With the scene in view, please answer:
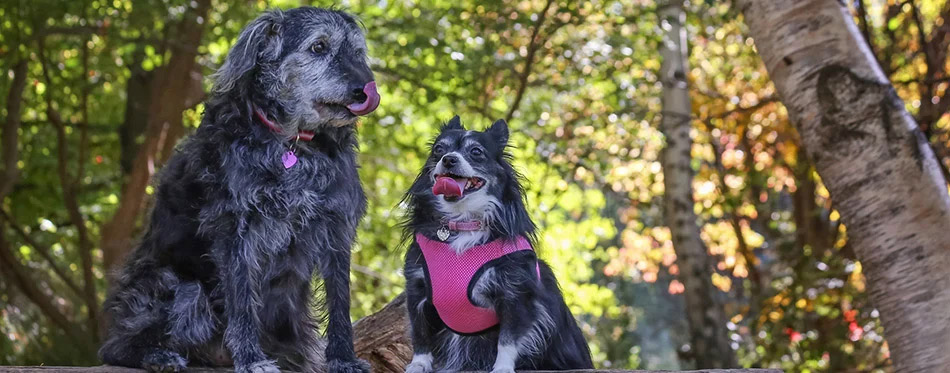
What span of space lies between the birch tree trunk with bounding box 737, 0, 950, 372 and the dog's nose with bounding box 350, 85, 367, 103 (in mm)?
2920

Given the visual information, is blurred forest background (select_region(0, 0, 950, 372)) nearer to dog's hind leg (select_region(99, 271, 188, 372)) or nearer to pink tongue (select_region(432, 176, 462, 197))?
pink tongue (select_region(432, 176, 462, 197))

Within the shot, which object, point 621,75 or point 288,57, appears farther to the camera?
point 621,75

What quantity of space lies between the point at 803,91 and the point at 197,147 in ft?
11.3

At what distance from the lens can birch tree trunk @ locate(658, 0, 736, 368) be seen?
33.8 ft

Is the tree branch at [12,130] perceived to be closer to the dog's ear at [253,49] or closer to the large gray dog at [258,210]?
the large gray dog at [258,210]

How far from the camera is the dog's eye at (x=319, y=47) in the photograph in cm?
414

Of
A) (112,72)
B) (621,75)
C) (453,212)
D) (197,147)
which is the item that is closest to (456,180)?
(453,212)

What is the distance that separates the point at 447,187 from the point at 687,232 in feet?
22.4

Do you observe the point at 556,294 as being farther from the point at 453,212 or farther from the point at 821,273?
the point at 821,273

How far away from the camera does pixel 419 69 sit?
1051cm

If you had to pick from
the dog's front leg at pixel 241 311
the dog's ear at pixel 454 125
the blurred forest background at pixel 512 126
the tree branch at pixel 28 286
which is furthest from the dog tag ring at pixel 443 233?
the tree branch at pixel 28 286

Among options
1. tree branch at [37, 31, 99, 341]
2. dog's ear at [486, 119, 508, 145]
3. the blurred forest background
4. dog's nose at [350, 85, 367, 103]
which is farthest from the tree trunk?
dog's nose at [350, 85, 367, 103]

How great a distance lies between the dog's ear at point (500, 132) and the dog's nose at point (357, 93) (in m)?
0.67

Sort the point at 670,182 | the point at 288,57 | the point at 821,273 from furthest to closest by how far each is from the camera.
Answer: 1. the point at 670,182
2. the point at 821,273
3. the point at 288,57
